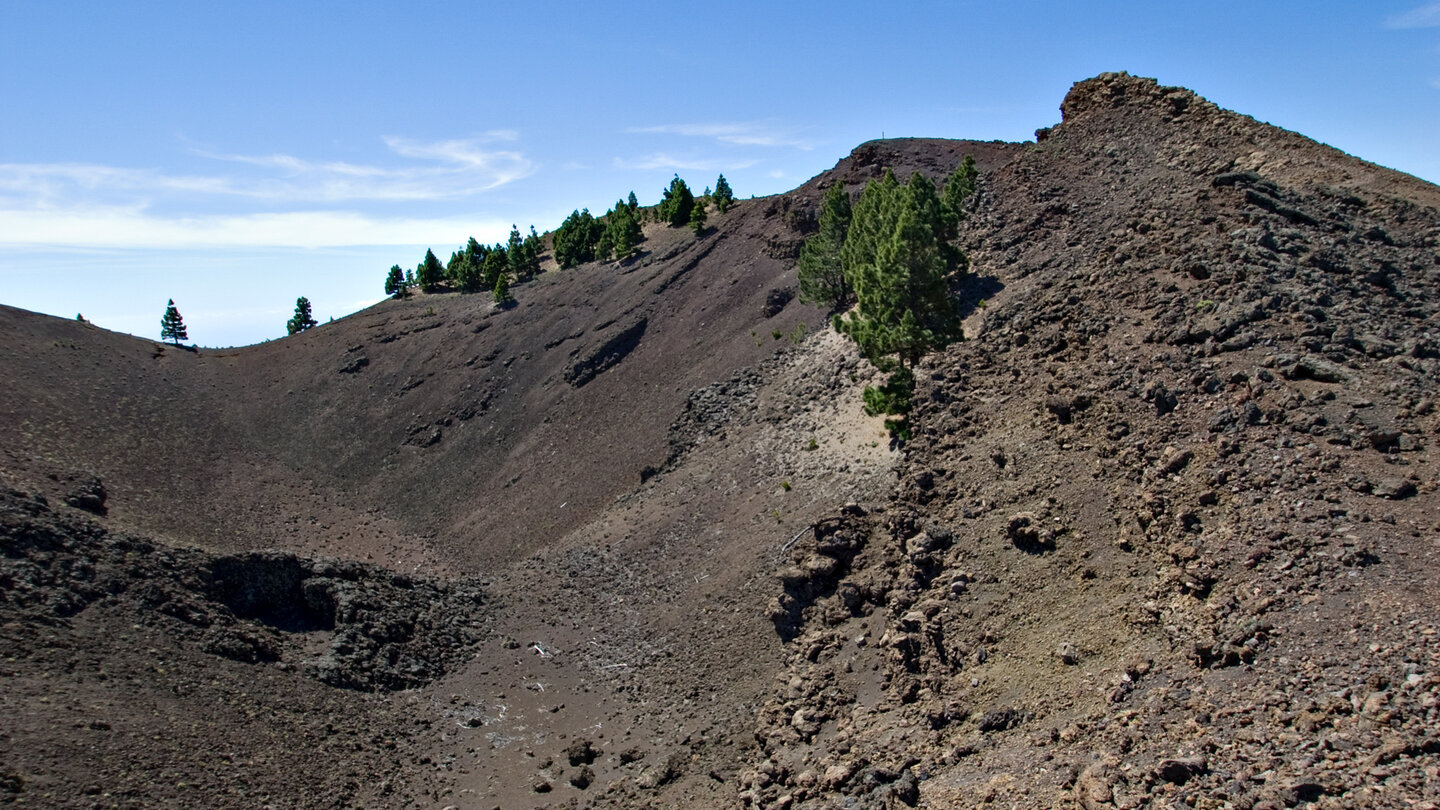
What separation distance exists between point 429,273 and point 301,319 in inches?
390

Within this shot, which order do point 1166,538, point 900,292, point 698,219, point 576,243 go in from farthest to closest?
point 576,243
point 698,219
point 900,292
point 1166,538

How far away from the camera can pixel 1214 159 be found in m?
31.3

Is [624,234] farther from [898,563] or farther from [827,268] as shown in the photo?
[898,563]

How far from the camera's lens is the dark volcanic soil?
13508 millimetres

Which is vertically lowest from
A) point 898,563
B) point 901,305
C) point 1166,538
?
point 898,563

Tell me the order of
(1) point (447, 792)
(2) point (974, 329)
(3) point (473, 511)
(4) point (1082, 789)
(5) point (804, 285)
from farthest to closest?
1. (3) point (473, 511)
2. (5) point (804, 285)
3. (2) point (974, 329)
4. (1) point (447, 792)
5. (4) point (1082, 789)

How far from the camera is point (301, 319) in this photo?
67375 millimetres

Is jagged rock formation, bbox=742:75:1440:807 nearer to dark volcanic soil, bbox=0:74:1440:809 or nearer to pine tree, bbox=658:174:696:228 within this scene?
dark volcanic soil, bbox=0:74:1440:809

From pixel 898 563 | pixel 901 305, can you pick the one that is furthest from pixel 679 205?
pixel 898 563

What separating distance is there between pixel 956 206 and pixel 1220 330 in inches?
601

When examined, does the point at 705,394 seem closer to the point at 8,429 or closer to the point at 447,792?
the point at 447,792

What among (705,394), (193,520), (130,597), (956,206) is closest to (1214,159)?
(956,206)

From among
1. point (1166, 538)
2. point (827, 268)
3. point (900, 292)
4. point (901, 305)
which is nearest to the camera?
point (1166, 538)

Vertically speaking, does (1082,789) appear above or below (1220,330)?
below
